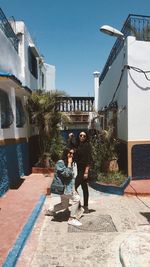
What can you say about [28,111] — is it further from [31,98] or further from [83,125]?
[83,125]

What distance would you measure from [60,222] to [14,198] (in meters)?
2.05

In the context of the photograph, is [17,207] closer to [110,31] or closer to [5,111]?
[5,111]

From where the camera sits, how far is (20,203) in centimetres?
777

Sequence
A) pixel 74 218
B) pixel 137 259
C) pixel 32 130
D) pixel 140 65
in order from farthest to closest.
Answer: pixel 32 130 → pixel 140 65 → pixel 74 218 → pixel 137 259

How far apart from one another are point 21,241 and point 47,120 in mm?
7197

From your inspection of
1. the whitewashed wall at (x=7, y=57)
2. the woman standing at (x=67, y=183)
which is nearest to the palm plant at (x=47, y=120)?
the whitewashed wall at (x=7, y=57)

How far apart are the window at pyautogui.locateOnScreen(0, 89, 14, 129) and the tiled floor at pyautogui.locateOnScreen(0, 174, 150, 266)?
198cm

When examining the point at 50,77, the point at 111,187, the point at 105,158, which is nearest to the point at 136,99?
the point at 105,158

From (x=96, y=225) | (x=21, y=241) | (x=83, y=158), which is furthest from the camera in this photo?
(x=83, y=158)

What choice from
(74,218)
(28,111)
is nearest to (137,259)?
(74,218)

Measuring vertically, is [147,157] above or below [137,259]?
above

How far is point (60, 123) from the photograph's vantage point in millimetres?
13039

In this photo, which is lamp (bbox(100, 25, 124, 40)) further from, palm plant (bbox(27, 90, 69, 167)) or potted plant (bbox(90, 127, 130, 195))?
palm plant (bbox(27, 90, 69, 167))

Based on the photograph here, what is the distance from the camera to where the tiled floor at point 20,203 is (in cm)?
550
